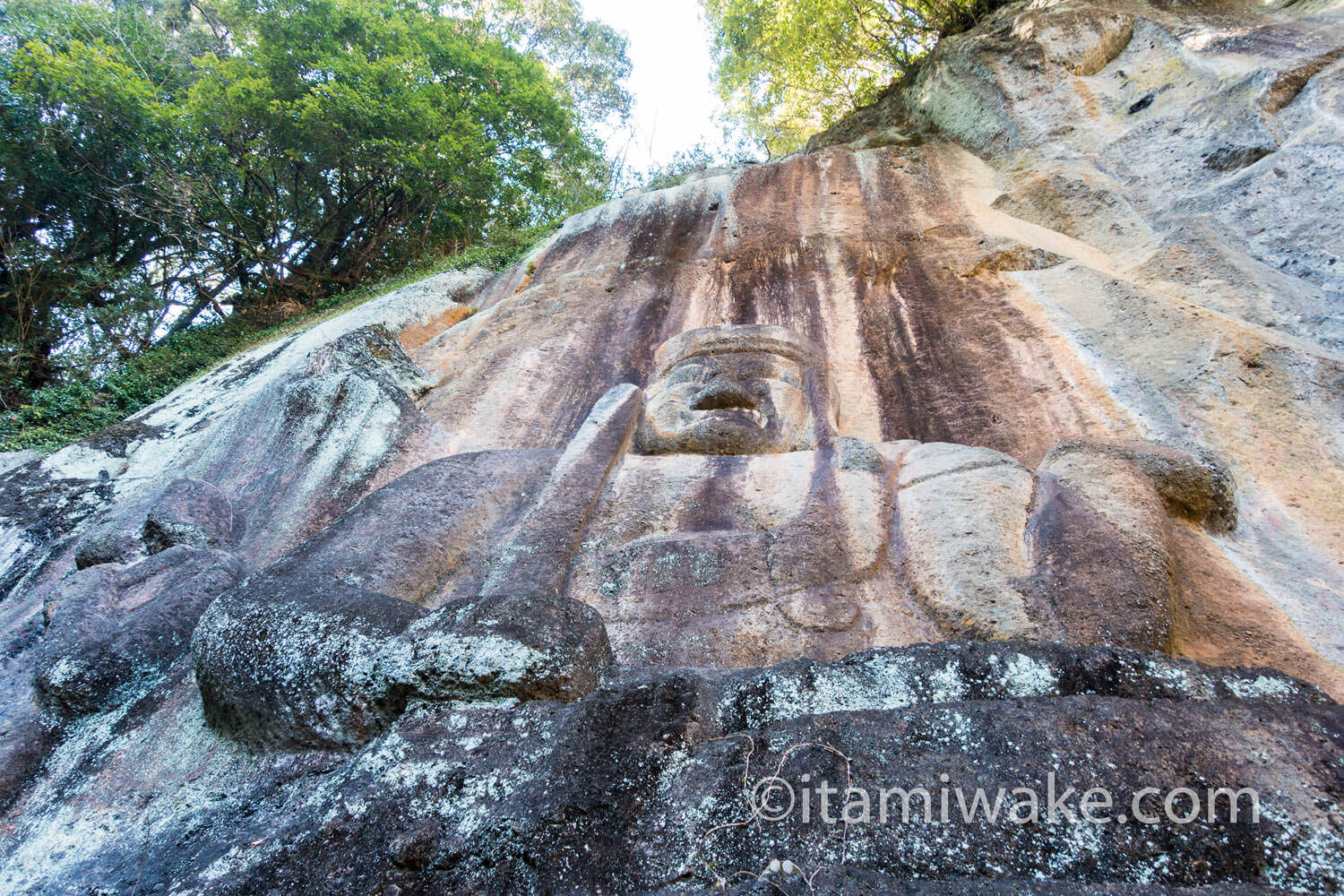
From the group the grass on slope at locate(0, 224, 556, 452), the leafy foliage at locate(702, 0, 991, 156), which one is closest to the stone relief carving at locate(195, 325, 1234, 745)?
the grass on slope at locate(0, 224, 556, 452)

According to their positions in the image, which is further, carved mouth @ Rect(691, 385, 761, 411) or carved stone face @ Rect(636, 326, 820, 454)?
carved mouth @ Rect(691, 385, 761, 411)

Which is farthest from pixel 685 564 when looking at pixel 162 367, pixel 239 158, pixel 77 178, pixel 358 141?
pixel 77 178

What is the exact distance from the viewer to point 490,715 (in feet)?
7.72

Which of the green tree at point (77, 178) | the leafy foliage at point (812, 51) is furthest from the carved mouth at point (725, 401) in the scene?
the green tree at point (77, 178)

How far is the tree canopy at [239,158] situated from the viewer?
1224 cm

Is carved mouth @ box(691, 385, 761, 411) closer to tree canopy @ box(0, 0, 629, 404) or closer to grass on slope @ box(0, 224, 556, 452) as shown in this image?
grass on slope @ box(0, 224, 556, 452)

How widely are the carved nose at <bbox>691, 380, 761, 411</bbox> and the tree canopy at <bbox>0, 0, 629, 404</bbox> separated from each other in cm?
1050

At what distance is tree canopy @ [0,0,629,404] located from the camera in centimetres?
1224

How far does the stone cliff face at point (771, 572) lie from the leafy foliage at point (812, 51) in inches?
226

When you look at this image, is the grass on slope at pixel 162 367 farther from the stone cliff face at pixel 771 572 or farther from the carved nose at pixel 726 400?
the carved nose at pixel 726 400

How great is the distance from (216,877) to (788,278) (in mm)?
7181

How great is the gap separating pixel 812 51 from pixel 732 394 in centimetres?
1180

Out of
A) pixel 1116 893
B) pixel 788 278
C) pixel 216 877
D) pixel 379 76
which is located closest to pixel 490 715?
pixel 216 877

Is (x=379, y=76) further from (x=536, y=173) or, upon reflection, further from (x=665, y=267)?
(x=665, y=267)
